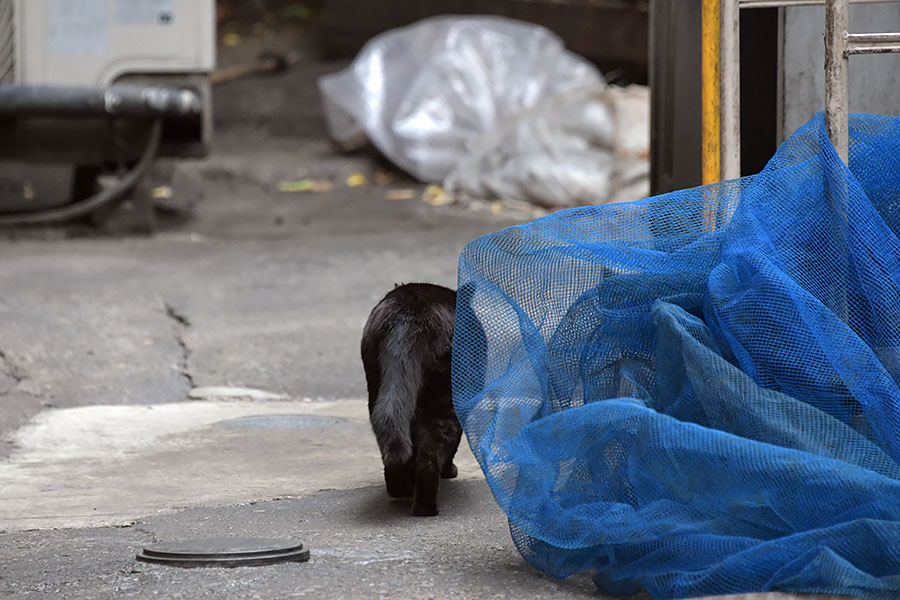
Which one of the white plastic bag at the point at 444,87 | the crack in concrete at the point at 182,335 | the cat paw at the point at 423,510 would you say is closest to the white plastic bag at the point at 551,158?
the white plastic bag at the point at 444,87

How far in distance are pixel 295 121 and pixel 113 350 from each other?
693 cm

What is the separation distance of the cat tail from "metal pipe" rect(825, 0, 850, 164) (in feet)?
4.40

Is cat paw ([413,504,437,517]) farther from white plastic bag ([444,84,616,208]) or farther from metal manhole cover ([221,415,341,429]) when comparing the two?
white plastic bag ([444,84,616,208])

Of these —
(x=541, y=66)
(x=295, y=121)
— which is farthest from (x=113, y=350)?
(x=295, y=121)

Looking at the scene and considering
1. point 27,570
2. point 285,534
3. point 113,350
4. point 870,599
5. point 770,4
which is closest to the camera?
point 870,599

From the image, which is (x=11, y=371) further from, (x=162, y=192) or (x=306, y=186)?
(x=306, y=186)

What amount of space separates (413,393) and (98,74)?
5.91 metres

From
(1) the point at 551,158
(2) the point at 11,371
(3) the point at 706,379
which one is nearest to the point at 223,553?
(3) the point at 706,379

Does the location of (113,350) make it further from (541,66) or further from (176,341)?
(541,66)

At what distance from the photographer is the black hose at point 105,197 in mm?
8773

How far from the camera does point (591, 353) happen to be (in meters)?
3.23

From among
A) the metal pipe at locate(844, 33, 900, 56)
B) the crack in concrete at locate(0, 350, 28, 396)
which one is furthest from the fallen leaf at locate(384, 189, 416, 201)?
the metal pipe at locate(844, 33, 900, 56)

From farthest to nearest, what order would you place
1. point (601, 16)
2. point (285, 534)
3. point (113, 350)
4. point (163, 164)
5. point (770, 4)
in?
point (601, 16) → point (163, 164) → point (113, 350) → point (770, 4) → point (285, 534)

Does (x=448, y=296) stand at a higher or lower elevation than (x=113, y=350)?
higher
